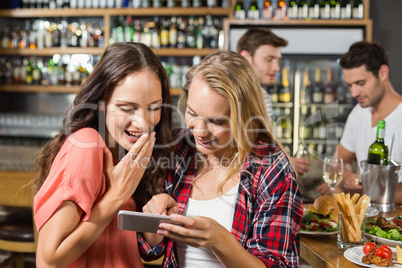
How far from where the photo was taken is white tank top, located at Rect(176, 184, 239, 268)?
135cm

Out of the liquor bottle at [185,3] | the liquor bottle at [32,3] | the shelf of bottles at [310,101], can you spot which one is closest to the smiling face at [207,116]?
the shelf of bottles at [310,101]

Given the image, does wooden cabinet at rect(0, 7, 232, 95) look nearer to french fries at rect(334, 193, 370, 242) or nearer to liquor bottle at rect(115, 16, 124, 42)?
liquor bottle at rect(115, 16, 124, 42)

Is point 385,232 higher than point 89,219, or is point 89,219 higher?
point 89,219

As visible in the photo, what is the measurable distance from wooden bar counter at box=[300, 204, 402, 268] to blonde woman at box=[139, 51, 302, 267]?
5.9 inches

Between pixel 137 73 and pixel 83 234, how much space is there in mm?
513

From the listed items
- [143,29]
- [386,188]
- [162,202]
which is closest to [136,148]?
[162,202]

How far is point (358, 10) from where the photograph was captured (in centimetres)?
449

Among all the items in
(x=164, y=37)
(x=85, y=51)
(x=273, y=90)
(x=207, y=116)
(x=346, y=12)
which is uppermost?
(x=346, y=12)

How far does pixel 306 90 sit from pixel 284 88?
0.24 meters

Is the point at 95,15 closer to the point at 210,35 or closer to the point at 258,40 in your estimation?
the point at 210,35

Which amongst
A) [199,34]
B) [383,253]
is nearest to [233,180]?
[383,253]

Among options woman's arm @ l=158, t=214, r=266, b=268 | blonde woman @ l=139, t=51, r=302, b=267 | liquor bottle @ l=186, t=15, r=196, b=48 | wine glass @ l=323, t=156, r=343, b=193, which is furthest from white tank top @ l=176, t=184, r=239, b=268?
liquor bottle @ l=186, t=15, r=196, b=48

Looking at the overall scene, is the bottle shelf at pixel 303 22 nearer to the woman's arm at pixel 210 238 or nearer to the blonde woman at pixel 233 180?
the blonde woman at pixel 233 180

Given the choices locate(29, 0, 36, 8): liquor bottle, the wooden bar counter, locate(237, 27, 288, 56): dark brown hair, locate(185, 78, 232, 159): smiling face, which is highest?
locate(29, 0, 36, 8): liquor bottle
